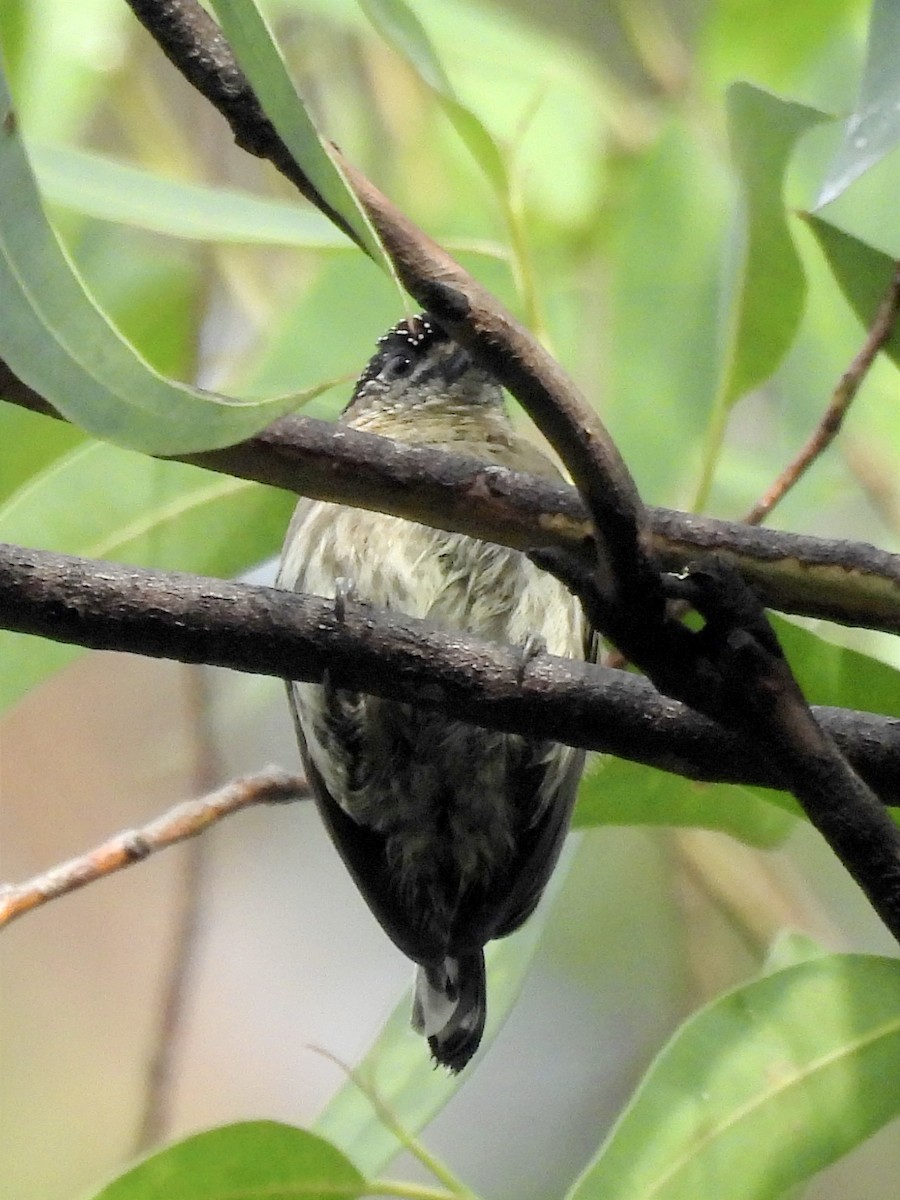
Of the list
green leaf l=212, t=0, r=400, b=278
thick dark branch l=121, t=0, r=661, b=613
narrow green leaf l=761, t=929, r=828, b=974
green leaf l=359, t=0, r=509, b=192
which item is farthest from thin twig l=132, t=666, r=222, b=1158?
green leaf l=212, t=0, r=400, b=278

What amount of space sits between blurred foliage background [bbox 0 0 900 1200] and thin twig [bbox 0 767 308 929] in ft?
0.65

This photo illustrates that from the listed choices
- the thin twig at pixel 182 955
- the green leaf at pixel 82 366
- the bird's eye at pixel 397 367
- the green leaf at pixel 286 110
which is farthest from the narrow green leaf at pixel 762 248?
the thin twig at pixel 182 955

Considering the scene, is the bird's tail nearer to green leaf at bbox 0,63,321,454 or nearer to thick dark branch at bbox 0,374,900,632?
thick dark branch at bbox 0,374,900,632

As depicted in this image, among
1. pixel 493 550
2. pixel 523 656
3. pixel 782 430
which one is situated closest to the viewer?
pixel 523 656

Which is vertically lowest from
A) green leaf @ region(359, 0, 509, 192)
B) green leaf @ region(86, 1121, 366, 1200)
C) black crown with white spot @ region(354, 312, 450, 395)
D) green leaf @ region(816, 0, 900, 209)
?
green leaf @ region(86, 1121, 366, 1200)

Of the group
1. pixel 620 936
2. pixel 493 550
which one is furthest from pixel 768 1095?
pixel 620 936

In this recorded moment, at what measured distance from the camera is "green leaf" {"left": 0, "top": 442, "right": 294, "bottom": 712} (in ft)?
5.36

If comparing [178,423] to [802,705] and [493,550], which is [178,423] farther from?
[493,550]

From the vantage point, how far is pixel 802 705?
0.98 meters

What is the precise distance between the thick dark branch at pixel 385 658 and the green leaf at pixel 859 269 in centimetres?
61

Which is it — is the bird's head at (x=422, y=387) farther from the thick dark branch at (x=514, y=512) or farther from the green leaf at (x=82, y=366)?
the green leaf at (x=82, y=366)

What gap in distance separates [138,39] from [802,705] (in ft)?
A: 8.08

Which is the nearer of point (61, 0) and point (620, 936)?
point (61, 0)

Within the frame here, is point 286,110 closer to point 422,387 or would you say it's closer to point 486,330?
point 486,330
